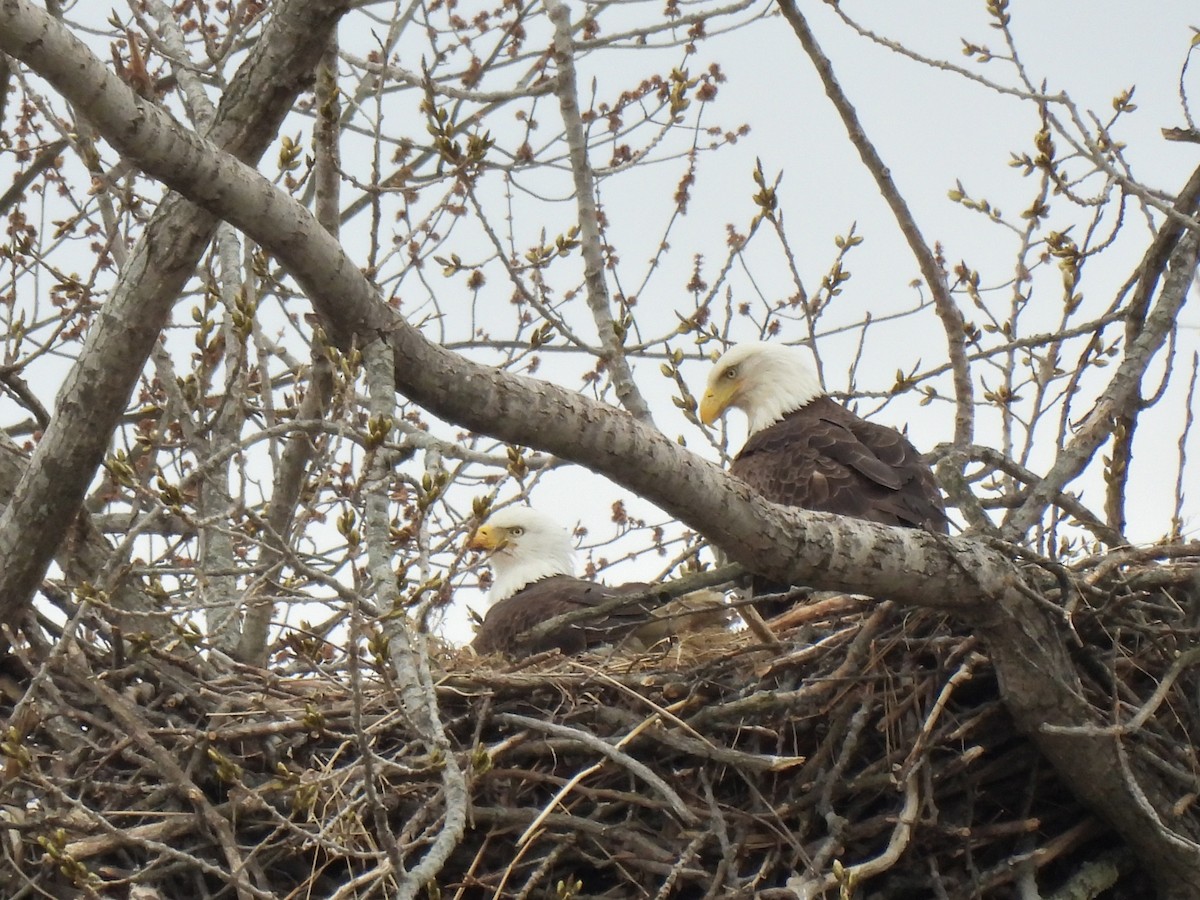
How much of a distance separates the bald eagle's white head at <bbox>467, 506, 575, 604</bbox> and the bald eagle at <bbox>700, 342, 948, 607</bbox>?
34.2 inches

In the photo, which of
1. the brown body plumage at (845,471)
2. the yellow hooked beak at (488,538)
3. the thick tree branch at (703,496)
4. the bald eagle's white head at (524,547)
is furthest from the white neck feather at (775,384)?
the thick tree branch at (703,496)

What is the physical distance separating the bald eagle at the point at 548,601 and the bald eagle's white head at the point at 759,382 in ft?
2.95

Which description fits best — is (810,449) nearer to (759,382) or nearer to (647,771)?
(759,382)

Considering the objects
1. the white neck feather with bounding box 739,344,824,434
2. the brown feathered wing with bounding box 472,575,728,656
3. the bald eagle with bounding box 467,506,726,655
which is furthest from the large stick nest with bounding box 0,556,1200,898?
the white neck feather with bounding box 739,344,824,434

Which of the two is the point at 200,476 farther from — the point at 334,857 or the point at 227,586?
the point at 227,586

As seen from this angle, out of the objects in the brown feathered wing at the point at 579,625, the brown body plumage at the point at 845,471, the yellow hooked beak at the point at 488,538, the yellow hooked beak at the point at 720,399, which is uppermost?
the yellow hooked beak at the point at 720,399

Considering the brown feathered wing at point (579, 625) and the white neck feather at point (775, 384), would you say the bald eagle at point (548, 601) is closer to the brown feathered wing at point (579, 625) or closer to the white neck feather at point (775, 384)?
the brown feathered wing at point (579, 625)

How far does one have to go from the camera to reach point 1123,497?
4.58 metres

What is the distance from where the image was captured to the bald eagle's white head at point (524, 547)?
21.3ft

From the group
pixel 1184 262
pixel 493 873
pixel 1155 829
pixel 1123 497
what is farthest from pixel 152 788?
pixel 1184 262

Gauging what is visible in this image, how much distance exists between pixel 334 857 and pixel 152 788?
0.51 meters

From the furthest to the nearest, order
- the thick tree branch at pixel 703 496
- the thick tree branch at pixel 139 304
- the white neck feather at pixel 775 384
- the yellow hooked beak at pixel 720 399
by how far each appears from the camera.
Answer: the yellow hooked beak at pixel 720 399, the white neck feather at pixel 775 384, the thick tree branch at pixel 139 304, the thick tree branch at pixel 703 496

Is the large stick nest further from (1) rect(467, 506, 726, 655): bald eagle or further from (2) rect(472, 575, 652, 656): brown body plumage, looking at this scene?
(2) rect(472, 575, 652, 656): brown body plumage

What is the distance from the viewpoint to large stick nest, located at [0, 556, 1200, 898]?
3.63 m
